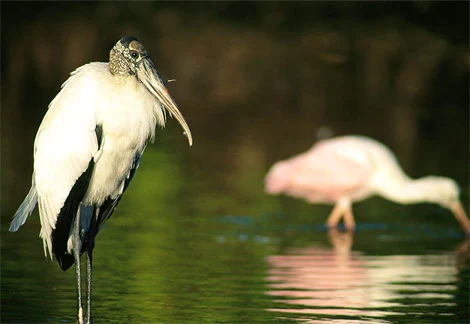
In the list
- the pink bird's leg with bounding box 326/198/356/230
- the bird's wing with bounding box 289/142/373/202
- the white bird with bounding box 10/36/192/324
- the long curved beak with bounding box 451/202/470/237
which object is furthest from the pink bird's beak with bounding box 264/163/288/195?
the white bird with bounding box 10/36/192/324

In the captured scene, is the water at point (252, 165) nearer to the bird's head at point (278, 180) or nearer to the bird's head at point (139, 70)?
the bird's head at point (278, 180)

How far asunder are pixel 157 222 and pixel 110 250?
1844mm

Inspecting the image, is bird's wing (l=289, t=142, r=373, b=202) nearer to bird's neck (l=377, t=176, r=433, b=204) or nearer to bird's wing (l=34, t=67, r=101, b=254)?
bird's neck (l=377, t=176, r=433, b=204)

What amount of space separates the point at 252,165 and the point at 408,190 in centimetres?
444

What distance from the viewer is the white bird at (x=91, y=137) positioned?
28.1ft

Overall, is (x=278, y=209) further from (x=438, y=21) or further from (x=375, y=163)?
(x=438, y=21)

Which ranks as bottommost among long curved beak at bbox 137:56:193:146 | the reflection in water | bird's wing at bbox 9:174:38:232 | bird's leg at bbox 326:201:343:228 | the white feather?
the reflection in water

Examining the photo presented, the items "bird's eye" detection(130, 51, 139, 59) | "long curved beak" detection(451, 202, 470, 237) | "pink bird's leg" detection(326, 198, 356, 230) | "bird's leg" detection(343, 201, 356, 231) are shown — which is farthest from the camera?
"pink bird's leg" detection(326, 198, 356, 230)

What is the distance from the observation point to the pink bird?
14.8m

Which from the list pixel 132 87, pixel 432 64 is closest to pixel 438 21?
pixel 432 64

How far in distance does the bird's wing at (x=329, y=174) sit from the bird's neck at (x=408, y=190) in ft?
0.82

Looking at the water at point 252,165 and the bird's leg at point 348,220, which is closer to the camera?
the water at point 252,165

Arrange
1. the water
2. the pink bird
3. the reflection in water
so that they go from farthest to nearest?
1. the pink bird
2. the water
3. the reflection in water

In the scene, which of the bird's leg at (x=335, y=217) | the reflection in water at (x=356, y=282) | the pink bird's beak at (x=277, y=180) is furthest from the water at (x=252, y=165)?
the pink bird's beak at (x=277, y=180)
